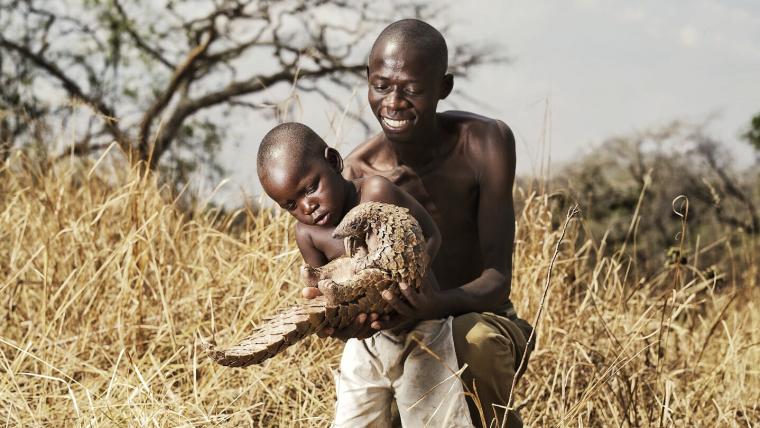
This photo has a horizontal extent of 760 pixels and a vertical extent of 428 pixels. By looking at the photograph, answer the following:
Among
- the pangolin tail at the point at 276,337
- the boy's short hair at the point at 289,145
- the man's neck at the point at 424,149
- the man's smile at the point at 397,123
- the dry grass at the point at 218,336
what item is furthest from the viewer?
the dry grass at the point at 218,336

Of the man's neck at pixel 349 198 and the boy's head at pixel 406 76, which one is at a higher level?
the boy's head at pixel 406 76

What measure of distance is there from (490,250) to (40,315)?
1828 mm

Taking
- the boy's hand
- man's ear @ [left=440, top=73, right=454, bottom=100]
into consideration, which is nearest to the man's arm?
man's ear @ [left=440, top=73, right=454, bottom=100]

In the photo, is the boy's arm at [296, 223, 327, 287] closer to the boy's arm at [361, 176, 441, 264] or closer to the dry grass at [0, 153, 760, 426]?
the boy's arm at [361, 176, 441, 264]

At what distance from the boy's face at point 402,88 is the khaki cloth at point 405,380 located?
0.45 meters

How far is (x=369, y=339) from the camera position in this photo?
6.64 feet

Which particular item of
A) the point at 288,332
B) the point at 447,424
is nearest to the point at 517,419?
the point at 447,424

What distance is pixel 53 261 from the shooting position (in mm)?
3498

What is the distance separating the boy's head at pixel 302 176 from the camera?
1.82 meters

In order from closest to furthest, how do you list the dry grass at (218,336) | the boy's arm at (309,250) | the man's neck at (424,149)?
the boy's arm at (309,250)
the man's neck at (424,149)
the dry grass at (218,336)

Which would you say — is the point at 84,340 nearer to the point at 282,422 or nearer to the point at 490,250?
the point at 282,422

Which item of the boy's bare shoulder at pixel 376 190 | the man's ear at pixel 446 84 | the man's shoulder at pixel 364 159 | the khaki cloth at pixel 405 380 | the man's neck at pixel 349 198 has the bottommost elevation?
the khaki cloth at pixel 405 380

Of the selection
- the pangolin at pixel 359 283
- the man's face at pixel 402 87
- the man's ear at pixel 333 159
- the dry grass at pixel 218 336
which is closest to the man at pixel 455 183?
the man's face at pixel 402 87

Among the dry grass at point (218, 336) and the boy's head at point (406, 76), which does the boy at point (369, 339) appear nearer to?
the boy's head at point (406, 76)
